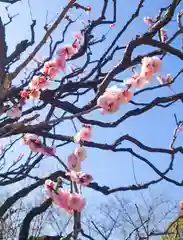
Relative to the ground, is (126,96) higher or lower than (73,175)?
higher

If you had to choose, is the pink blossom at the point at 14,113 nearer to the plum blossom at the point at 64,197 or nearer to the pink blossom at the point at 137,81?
the plum blossom at the point at 64,197

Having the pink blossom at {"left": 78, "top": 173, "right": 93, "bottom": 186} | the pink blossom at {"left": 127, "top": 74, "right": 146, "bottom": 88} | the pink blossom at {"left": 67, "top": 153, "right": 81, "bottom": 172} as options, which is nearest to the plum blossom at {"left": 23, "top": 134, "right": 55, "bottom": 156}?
the pink blossom at {"left": 67, "top": 153, "right": 81, "bottom": 172}

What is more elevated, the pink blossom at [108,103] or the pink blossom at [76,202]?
the pink blossom at [108,103]

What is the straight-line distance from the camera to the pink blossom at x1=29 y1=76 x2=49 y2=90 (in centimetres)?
278

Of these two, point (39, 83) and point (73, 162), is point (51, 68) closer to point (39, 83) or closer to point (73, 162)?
point (39, 83)

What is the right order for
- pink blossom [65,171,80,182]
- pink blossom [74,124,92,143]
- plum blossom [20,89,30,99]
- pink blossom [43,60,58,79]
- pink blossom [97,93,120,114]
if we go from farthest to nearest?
1. pink blossom [43,60,58,79]
2. plum blossom [20,89,30,99]
3. pink blossom [74,124,92,143]
4. pink blossom [65,171,80,182]
5. pink blossom [97,93,120,114]

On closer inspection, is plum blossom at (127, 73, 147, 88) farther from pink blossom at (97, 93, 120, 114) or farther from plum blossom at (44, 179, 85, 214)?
plum blossom at (44, 179, 85, 214)

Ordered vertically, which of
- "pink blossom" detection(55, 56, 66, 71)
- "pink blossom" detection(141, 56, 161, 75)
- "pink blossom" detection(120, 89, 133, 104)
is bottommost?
"pink blossom" detection(120, 89, 133, 104)

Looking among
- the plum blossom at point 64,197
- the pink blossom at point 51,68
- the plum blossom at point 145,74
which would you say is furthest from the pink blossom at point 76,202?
the pink blossom at point 51,68

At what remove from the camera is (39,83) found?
2822 millimetres

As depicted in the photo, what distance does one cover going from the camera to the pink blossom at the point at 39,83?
2.78 m

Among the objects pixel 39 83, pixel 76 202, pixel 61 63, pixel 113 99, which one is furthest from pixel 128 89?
pixel 61 63

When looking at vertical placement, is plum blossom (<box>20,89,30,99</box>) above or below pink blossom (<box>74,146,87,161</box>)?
above

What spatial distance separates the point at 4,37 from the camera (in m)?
2.16
